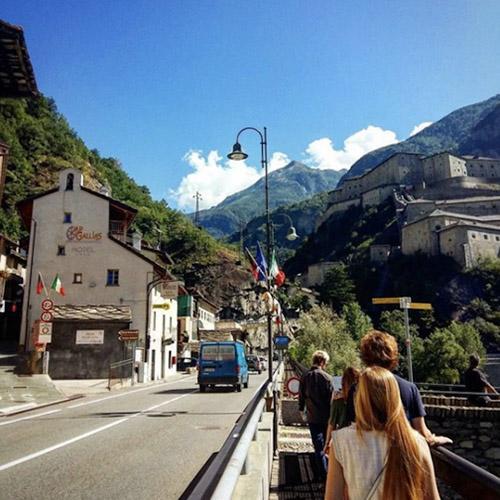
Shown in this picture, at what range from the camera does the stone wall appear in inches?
475

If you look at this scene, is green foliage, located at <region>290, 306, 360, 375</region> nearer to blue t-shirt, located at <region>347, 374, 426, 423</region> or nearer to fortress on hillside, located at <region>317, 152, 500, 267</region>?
blue t-shirt, located at <region>347, 374, 426, 423</region>

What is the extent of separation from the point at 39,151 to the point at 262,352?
169ft

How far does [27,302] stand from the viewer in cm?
3297

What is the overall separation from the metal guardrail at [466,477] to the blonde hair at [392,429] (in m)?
0.80

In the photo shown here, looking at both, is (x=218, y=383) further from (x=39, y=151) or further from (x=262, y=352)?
(x=39, y=151)

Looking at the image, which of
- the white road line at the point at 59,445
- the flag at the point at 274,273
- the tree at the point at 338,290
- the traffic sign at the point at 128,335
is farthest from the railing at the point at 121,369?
the tree at the point at 338,290

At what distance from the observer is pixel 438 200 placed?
416 feet

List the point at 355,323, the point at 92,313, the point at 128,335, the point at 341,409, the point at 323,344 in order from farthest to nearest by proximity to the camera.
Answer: the point at 355,323 → the point at 323,344 → the point at 92,313 → the point at 128,335 → the point at 341,409

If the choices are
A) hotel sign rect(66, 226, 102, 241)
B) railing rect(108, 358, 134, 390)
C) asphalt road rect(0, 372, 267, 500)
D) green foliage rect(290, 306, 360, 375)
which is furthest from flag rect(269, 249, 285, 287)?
hotel sign rect(66, 226, 102, 241)

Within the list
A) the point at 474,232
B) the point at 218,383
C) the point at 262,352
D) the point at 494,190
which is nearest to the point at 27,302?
the point at 218,383

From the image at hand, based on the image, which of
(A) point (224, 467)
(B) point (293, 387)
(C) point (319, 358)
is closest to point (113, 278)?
(B) point (293, 387)

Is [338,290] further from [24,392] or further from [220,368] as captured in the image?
[24,392]

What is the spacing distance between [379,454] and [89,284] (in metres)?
33.3

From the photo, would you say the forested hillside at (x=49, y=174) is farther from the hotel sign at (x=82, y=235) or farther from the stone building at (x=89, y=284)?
the hotel sign at (x=82, y=235)
